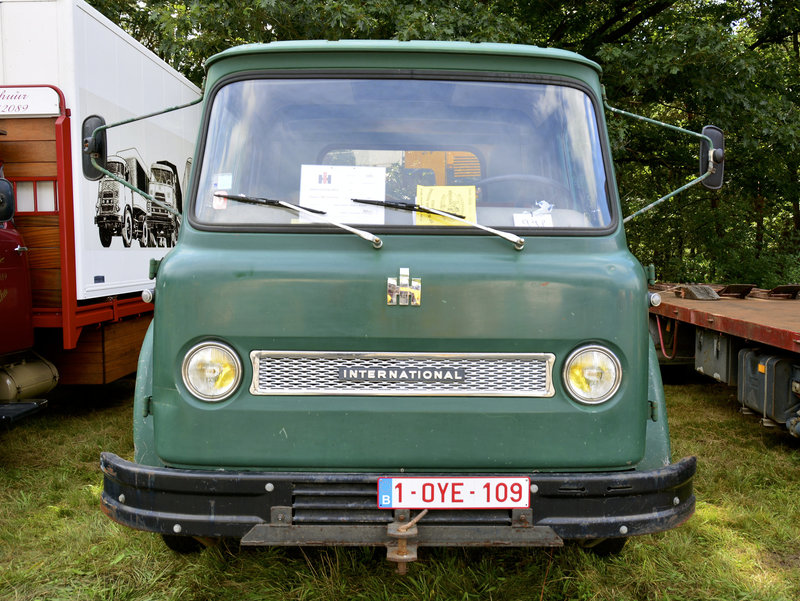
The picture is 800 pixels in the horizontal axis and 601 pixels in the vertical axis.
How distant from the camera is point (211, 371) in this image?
254 centimetres

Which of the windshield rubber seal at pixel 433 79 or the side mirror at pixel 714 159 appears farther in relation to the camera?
the side mirror at pixel 714 159

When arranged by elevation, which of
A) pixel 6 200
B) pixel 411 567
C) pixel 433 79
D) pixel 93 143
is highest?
pixel 433 79

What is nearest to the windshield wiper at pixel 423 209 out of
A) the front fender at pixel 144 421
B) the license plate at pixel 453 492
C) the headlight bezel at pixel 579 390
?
the headlight bezel at pixel 579 390

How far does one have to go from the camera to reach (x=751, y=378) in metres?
5.11

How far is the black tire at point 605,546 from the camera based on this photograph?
3.22 metres

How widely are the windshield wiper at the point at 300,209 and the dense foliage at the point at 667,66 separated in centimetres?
638

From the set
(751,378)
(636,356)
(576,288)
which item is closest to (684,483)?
(636,356)

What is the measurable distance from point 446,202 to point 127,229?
4256 millimetres

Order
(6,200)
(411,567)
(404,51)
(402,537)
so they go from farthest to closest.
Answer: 1. (6,200)
2. (411,567)
3. (404,51)
4. (402,537)

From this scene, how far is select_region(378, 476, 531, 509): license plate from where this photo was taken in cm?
242

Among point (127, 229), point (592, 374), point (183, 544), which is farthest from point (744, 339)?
point (127, 229)

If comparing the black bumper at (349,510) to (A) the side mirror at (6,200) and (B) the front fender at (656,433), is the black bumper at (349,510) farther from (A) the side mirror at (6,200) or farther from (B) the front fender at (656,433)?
(A) the side mirror at (6,200)

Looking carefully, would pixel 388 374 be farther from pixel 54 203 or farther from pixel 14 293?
pixel 54 203

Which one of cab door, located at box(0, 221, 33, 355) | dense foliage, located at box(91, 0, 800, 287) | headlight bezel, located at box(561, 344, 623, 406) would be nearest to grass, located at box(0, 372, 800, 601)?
headlight bezel, located at box(561, 344, 623, 406)
